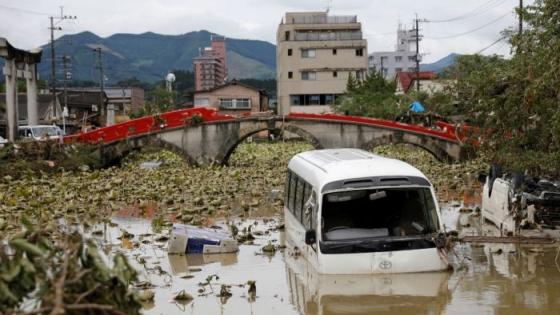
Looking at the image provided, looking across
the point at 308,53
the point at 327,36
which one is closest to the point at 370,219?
the point at 308,53

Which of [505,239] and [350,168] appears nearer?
[350,168]

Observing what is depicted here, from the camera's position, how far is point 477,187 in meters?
28.2

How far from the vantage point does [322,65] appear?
3024 inches

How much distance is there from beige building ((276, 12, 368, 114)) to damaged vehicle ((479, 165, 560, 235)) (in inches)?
2321

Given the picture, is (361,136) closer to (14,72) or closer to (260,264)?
(14,72)

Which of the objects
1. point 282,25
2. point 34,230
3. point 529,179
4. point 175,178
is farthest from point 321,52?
point 34,230

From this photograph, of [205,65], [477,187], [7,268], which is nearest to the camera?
[7,268]

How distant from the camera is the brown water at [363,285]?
11086 millimetres

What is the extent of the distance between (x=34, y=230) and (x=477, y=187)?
81.8ft

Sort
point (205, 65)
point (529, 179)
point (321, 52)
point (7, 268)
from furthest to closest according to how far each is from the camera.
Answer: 1. point (205, 65)
2. point (321, 52)
3. point (529, 179)
4. point (7, 268)

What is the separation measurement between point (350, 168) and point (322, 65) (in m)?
65.0

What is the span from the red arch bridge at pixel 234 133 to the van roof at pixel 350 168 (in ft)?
80.8

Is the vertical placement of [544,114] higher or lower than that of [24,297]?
higher

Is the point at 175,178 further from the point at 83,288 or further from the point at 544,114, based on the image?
the point at 83,288
